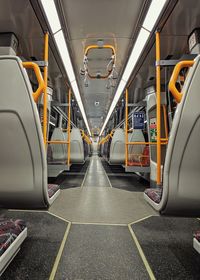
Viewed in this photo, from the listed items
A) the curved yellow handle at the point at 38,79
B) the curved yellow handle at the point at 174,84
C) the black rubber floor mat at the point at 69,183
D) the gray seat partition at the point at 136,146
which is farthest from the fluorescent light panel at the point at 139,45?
the black rubber floor mat at the point at 69,183

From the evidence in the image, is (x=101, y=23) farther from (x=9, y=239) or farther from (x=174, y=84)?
(x=9, y=239)

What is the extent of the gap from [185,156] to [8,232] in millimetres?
1427

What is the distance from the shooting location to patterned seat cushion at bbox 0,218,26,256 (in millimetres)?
1221

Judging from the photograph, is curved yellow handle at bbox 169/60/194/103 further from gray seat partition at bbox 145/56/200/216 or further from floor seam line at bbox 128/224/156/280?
floor seam line at bbox 128/224/156/280

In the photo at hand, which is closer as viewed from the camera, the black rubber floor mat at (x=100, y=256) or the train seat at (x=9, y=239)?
the train seat at (x=9, y=239)

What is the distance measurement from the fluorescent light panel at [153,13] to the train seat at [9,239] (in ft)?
9.57

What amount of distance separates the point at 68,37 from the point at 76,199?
11.7 ft

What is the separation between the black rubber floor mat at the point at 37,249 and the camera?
1.31 metres

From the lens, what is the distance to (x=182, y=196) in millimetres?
1079

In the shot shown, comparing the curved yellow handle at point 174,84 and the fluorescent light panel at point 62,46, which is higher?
the fluorescent light panel at point 62,46

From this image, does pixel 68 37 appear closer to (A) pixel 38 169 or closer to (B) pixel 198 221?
(A) pixel 38 169

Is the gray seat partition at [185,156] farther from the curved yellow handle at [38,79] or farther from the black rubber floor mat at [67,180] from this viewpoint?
the black rubber floor mat at [67,180]

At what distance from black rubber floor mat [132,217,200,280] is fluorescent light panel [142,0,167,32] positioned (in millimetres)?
2687

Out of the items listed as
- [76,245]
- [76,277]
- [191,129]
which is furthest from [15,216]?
[191,129]
